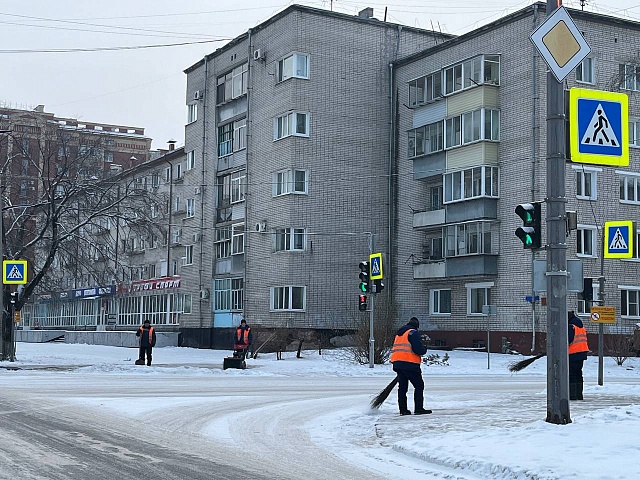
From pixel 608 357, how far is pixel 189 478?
3430 centimetres

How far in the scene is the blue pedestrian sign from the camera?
32500 millimetres

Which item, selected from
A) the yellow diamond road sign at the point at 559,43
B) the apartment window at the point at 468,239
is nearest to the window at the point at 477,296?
the apartment window at the point at 468,239

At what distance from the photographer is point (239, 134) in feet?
177

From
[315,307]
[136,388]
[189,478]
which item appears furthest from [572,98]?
[315,307]

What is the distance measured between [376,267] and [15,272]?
11.8 meters

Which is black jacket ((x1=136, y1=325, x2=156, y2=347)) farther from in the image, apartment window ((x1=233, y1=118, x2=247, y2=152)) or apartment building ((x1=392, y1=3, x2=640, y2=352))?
apartment window ((x1=233, y1=118, x2=247, y2=152))

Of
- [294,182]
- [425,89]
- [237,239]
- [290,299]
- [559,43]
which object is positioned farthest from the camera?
[237,239]

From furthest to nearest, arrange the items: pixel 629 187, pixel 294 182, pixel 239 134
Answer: pixel 239 134, pixel 294 182, pixel 629 187

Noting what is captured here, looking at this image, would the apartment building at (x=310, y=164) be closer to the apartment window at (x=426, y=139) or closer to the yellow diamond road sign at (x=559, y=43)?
the apartment window at (x=426, y=139)

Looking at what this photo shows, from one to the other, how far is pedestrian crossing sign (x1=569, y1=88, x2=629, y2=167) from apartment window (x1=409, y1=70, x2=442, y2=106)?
3527 cm

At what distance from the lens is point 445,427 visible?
Answer: 13.5m

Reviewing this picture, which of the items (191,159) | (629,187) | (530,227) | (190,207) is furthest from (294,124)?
(530,227)

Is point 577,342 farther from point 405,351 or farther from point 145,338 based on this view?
point 145,338

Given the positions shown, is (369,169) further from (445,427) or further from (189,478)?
(189,478)
